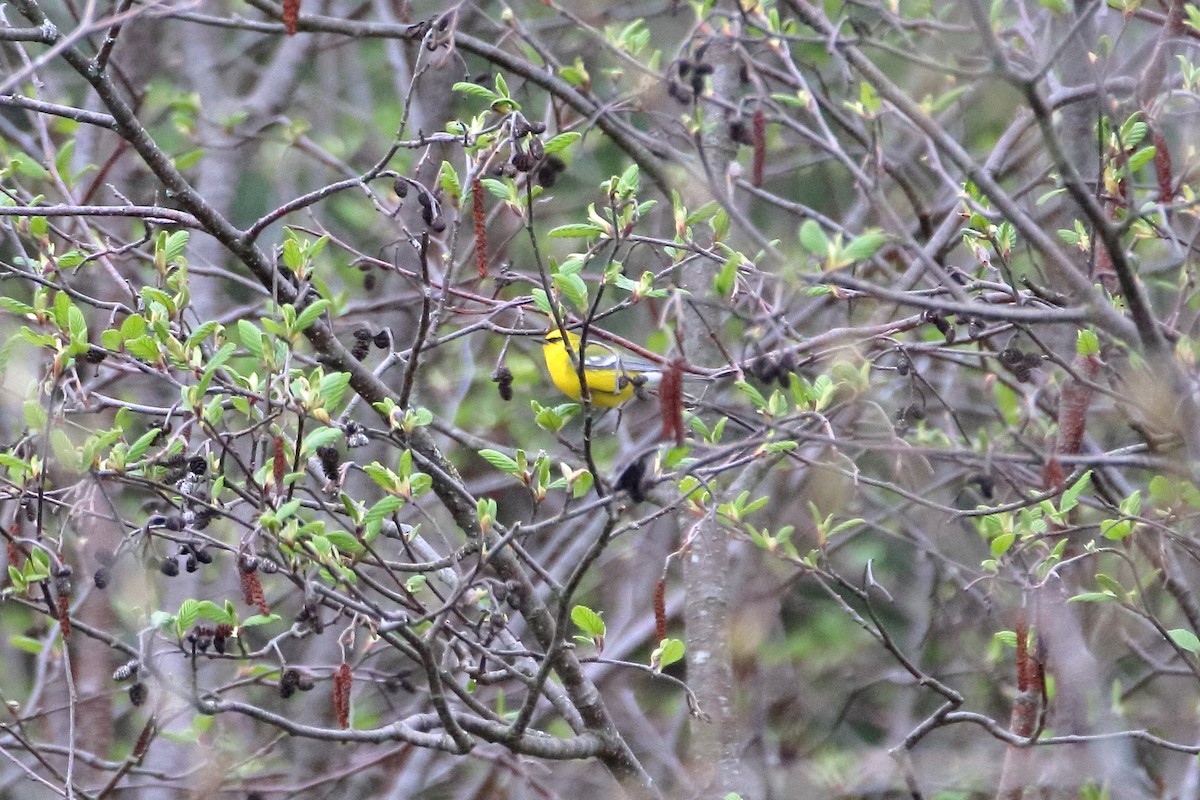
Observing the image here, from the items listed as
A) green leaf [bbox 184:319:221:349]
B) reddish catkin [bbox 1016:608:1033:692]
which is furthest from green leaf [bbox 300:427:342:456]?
reddish catkin [bbox 1016:608:1033:692]

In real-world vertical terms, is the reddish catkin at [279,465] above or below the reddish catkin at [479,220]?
below

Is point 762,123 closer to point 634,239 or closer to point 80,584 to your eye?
point 634,239

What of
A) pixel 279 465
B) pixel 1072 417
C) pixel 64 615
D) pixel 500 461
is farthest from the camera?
pixel 1072 417

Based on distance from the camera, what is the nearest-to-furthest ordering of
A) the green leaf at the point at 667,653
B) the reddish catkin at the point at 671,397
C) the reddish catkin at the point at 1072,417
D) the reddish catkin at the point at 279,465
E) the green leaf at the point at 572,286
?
1. the reddish catkin at the point at 671,397
2. the reddish catkin at the point at 279,465
3. the green leaf at the point at 572,286
4. the green leaf at the point at 667,653
5. the reddish catkin at the point at 1072,417

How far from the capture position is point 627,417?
6.16 metres

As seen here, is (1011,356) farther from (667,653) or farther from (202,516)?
(202,516)

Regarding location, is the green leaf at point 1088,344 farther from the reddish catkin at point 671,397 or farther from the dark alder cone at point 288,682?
the dark alder cone at point 288,682

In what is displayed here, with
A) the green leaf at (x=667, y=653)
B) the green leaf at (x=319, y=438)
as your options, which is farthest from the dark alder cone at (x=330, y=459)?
the green leaf at (x=667, y=653)

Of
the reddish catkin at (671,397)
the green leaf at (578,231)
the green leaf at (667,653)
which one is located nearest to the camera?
the reddish catkin at (671,397)

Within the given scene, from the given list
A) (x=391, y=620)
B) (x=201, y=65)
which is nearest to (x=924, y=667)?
(x=391, y=620)

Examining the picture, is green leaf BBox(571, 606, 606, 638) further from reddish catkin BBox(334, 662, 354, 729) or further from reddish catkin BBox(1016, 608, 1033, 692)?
reddish catkin BBox(1016, 608, 1033, 692)

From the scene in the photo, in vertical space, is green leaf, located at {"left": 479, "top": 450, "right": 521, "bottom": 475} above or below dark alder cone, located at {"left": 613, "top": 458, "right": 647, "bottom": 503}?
above

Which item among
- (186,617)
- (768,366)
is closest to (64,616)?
(186,617)

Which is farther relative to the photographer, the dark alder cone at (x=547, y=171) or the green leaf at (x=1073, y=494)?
the dark alder cone at (x=547, y=171)
